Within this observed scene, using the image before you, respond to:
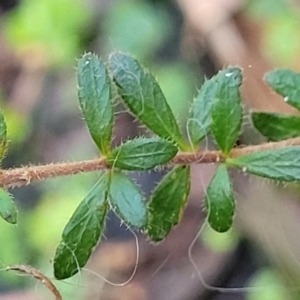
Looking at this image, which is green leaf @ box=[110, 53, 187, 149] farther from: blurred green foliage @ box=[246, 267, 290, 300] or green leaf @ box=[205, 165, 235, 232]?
blurred green foliage @ box=[246, 267, 290, 300]

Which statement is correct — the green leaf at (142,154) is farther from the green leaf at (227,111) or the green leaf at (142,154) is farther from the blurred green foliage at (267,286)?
the blurred green foliage at (267,286)

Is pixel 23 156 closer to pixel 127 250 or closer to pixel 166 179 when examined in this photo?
pixel 127 250

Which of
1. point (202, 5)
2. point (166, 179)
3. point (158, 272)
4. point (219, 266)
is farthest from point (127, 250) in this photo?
point (166, 179)

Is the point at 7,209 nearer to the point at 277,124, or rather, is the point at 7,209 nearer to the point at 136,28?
the point at 277,124

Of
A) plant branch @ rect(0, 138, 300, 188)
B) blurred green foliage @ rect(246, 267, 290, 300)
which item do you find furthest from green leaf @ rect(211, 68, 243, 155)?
blurred green foliage @ rect(246, 267, 290, 300)

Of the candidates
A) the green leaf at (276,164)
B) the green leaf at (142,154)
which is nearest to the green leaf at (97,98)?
the green leaf at (142,154)

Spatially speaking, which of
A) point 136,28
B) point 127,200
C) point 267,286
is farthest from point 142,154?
point 136,28
